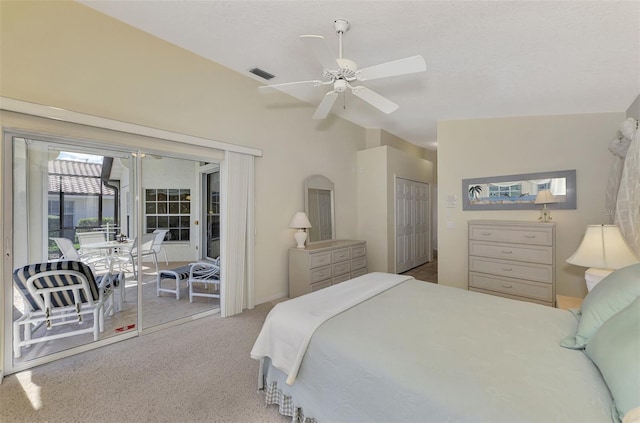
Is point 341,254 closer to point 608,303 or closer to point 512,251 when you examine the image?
point 512,251

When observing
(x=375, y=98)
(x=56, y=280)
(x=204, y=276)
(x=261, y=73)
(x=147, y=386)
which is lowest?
(x=147, y=386)

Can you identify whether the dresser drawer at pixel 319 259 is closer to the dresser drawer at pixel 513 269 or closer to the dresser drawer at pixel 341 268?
the dresser drawer at pixel 341 268

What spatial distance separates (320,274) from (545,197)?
318 centimetres

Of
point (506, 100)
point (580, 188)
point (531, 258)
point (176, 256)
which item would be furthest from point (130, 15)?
point (580, 188)

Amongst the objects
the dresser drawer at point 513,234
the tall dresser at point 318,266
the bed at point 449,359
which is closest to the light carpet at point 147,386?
the bed at point 449,359

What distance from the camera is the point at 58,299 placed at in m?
2.46

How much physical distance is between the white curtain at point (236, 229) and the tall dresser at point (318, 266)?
2.18 ft

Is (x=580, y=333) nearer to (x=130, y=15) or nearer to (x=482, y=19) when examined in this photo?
(x=482, y=19)

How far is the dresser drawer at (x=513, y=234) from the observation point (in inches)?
129

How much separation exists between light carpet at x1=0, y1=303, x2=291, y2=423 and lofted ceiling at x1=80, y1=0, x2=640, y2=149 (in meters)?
2.98

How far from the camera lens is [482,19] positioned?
7.34ft

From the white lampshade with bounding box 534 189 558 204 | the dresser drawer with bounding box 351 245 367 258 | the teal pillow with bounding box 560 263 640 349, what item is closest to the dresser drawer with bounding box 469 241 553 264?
the white lampshade with bounding box 534 189 558 204

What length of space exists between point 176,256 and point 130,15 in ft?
8.25

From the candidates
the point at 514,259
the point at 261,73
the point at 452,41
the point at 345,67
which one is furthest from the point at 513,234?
the point at 261,73
